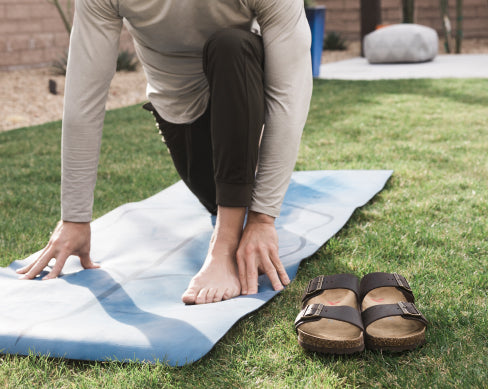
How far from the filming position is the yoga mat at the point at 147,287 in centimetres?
121

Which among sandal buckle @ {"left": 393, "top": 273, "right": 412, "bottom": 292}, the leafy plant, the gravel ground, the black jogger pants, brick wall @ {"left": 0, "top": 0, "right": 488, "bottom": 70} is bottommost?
the leafy plant

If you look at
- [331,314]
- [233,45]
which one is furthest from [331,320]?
[233,45]

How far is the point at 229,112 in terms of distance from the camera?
1.44m

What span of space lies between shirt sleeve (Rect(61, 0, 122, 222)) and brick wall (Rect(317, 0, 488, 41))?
1037 centimetres

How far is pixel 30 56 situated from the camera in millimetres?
8055

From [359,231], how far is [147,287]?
747 millimetres

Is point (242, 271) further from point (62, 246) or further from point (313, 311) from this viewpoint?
point (62, 246)

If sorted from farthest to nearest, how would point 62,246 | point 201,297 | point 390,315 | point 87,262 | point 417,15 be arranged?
point 417,15 → point 87,262 → point 62,246 → point 201,297 → point 390,315

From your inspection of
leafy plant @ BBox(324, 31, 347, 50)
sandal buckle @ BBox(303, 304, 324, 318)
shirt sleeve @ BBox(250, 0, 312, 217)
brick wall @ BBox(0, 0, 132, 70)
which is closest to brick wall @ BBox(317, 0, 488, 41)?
leafy plant @ BBox(324, 31, 347, 50)

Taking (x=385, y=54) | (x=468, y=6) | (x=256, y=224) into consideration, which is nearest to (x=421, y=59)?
(x=385, y=54)

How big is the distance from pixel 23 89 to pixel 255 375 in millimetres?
6087

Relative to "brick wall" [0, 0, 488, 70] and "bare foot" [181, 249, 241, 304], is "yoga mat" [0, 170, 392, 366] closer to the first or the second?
"bare foot" [181, 249, 241, 304]

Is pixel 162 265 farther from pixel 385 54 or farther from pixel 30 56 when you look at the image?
pixel 30 56

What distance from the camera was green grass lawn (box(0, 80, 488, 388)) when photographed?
3.68 ft
